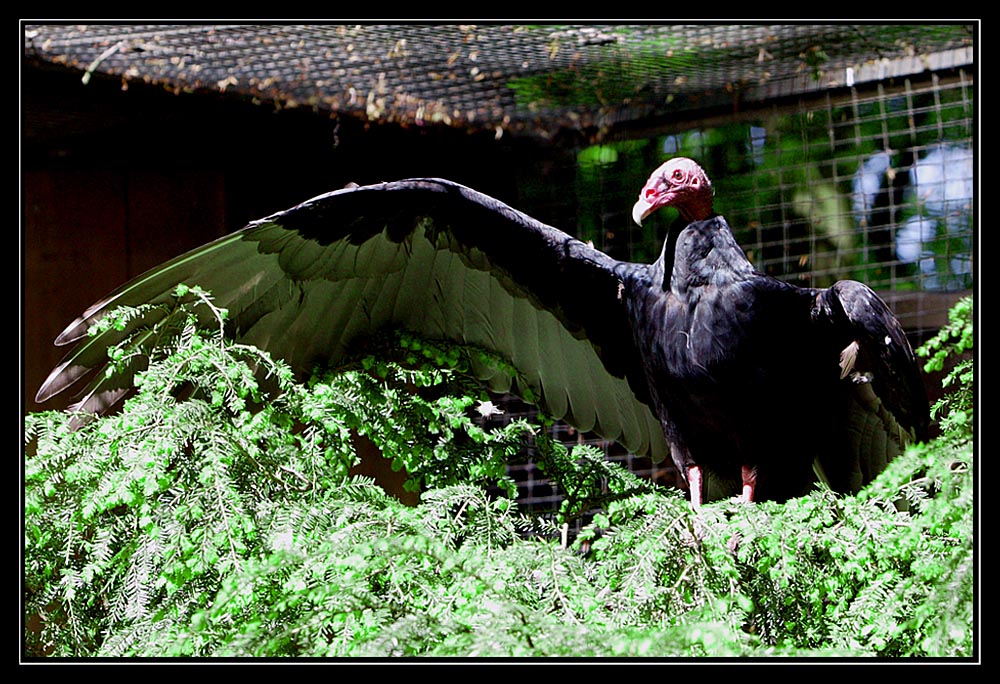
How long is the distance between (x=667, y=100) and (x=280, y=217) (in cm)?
149

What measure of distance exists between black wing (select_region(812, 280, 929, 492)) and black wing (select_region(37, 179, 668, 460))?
420mm

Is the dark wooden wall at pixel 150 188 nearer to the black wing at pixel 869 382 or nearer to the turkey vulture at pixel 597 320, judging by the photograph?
the turkey vulture at pixel 597 320

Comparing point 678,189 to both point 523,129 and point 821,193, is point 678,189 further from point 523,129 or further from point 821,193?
point 821,193

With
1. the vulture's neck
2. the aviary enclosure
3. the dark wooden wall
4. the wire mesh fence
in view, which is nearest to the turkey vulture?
the vulture's neck

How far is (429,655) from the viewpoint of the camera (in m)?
1.28

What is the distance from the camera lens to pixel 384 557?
1433 mm

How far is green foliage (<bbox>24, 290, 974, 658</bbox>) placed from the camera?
4.42ft

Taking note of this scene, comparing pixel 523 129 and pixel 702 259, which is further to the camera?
pixel 523 129

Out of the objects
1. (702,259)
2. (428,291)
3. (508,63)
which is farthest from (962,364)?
(508,63)

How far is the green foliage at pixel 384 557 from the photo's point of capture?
1347 millimetres

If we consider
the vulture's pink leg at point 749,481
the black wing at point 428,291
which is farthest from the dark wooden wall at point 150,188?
the vulture's pink leg at point 749,481

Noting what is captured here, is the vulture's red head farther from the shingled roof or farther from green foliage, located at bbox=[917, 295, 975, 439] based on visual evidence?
green foliage, located at bbox=[917, 295, 975, 439]

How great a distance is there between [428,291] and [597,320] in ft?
1.18
